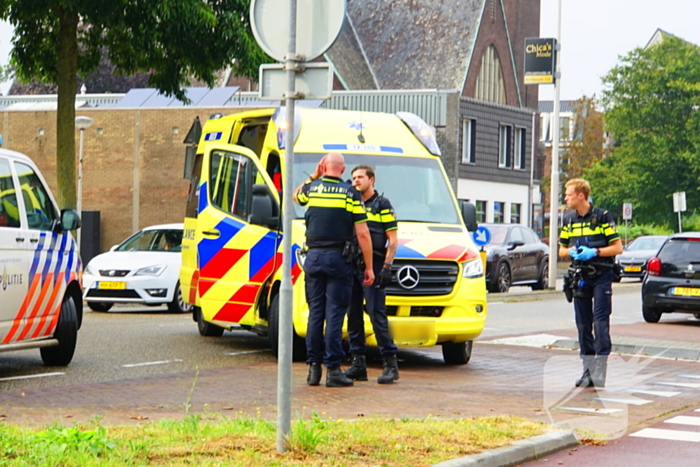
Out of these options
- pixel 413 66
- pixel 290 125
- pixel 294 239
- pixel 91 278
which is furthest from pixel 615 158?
pixel 290 125

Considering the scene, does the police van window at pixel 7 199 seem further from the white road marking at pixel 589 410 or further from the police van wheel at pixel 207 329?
the white road marking at pixel 589 410

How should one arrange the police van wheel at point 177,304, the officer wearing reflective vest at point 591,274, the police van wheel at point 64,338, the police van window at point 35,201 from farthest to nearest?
the police van wheel at point 177,304, the police van wheel at point 64,338, the police van window at point 35,201, the officer wearing reflective vest at point 591,274

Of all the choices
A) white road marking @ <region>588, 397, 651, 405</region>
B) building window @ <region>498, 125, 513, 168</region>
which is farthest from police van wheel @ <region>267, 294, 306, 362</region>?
building window @ <region>498, 125, 513, 168</region>

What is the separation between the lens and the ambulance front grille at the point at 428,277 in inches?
451

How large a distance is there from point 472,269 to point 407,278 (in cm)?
81

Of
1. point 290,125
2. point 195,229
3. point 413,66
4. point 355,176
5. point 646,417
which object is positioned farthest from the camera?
point 413,66

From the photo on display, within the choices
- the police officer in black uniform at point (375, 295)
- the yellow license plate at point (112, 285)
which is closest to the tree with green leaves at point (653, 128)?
the yellow license plate at point (112, 285)

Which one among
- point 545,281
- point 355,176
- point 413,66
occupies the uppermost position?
point 413,66

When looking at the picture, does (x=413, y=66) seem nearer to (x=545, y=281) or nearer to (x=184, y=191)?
(x=184, y=191)

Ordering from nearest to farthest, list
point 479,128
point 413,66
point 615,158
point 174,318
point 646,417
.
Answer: point 646,417 < point 174,318 < point 479,128 < point 413,66 < point 615,158

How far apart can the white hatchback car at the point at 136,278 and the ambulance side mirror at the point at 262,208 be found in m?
6.76

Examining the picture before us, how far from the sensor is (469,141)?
50.9 m

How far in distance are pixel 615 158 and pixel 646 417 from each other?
6501cm

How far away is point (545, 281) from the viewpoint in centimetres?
3045
